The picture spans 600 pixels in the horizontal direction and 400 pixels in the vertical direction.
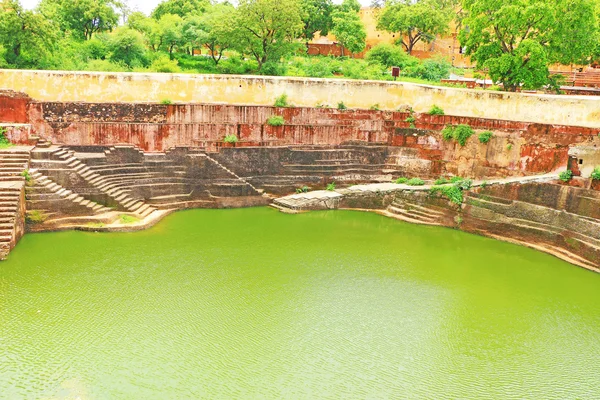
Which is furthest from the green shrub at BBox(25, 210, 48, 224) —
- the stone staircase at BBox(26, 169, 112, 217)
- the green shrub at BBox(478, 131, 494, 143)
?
the green shrub at BBox(478, 131, 494, 143)

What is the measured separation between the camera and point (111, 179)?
37.5 ft

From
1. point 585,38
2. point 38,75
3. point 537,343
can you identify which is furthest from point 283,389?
point 585,38

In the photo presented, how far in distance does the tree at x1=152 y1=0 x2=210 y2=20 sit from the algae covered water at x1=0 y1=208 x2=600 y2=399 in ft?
51.6

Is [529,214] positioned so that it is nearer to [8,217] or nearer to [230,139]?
[230,139]

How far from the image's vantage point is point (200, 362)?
6.32 m

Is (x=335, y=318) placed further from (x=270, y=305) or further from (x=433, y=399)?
(x=433, y=399)

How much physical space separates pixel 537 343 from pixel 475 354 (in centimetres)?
95

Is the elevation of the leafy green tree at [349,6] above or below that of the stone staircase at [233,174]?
above

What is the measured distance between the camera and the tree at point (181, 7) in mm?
23562

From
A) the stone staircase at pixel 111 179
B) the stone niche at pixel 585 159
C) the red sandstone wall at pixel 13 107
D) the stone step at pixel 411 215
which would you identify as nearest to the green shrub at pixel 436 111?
the stone step at pixel 411 215

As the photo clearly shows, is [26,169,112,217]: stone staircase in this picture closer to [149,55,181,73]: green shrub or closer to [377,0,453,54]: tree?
[149,55,181,73]: green shrub

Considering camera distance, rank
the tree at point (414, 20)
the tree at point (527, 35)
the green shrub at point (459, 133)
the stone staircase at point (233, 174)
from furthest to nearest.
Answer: the tree at point (414, 20), the green shrub at point (459, 133), the stone staircase at point (233, 174), the tree at point (527, 35)

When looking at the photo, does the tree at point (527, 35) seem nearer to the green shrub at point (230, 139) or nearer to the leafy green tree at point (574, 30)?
the leafy green tree at point (574, 30)

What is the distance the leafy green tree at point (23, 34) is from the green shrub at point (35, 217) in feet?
18.6
